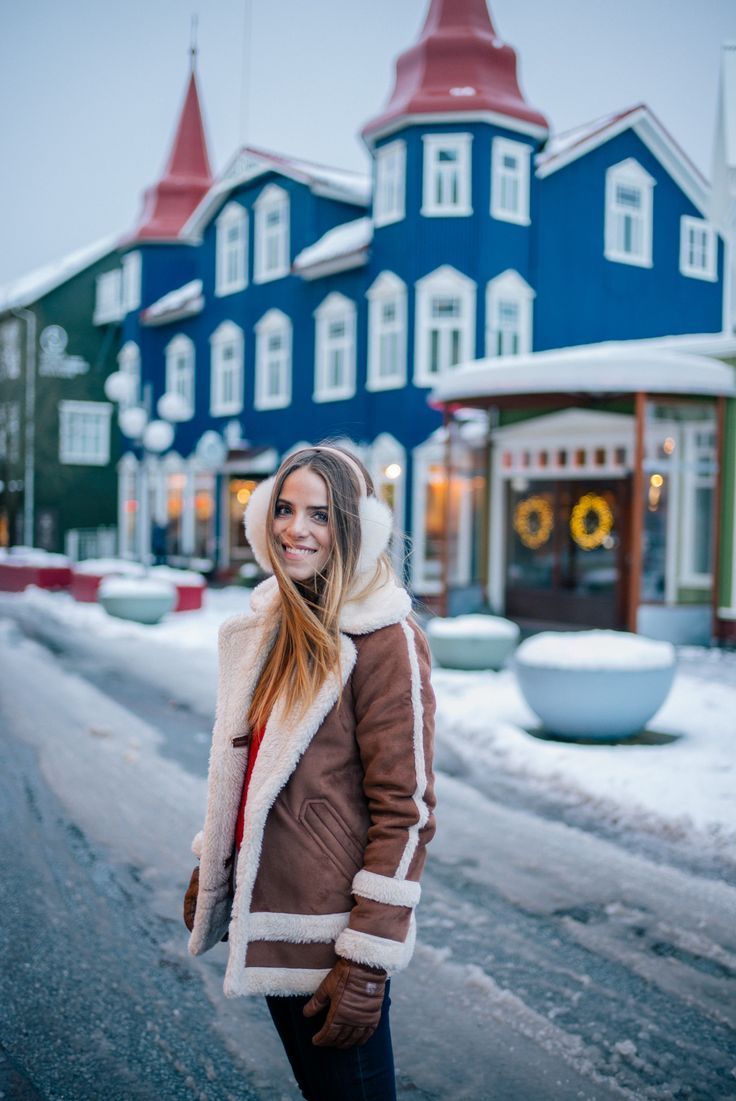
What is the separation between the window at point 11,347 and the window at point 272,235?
43.3 ft

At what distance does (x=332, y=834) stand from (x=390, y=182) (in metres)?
20.4

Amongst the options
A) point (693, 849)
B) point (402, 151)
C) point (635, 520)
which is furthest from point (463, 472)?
point (693, 849)

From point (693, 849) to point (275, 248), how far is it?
22063 mm

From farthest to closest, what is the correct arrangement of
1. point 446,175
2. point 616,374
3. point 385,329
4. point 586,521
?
point 385,329 → point 446,175 → point 586,521 → point 616,374

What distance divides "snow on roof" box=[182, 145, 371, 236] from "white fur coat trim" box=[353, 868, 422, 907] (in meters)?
23.2

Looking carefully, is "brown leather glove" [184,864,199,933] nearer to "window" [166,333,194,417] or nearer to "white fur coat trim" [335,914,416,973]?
"white fur coat trim" [335,914,416,973]

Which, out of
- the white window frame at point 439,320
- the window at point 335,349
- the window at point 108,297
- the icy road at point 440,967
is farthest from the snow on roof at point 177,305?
the icy road at point 440,967

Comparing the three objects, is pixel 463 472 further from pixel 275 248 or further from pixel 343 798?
pixel 343 798

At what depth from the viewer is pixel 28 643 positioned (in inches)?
555

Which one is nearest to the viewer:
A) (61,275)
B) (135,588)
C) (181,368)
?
(135,588)

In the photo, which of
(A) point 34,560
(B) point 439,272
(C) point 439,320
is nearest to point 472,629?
(C) point 439,320

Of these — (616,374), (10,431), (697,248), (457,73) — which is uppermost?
(457,73)

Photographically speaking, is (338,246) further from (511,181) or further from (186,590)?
(186,590)

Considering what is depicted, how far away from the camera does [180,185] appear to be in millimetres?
30953
